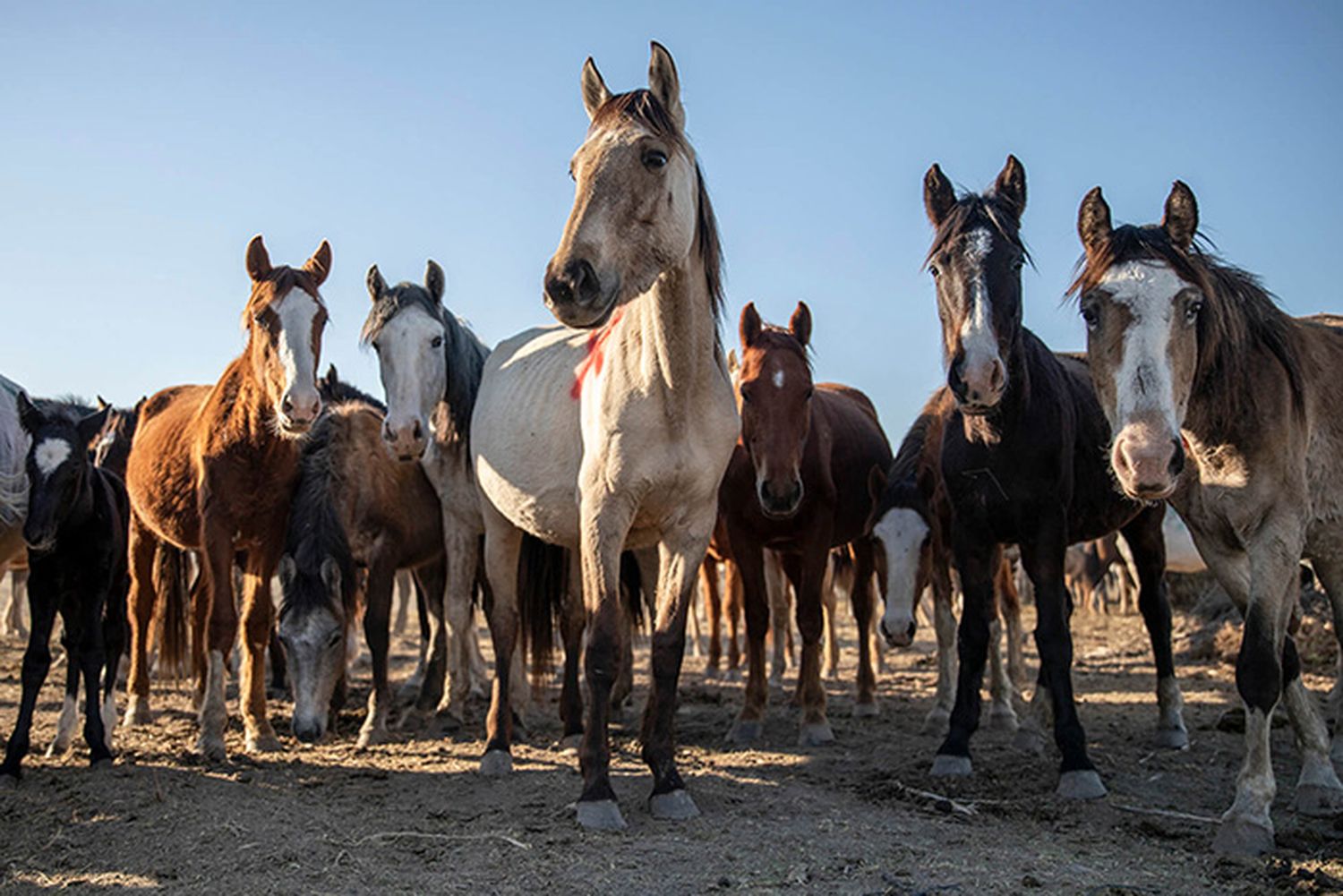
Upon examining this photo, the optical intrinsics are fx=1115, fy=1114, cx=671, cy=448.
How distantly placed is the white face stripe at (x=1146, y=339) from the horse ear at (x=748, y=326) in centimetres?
279

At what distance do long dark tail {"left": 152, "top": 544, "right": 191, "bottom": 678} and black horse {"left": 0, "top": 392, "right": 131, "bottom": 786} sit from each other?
2.38 metres

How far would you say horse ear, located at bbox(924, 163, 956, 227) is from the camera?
5.78 meters

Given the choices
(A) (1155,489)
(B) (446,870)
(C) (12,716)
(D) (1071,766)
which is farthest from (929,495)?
(C) (12,716)

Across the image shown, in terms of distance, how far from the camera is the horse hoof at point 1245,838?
4.53 m

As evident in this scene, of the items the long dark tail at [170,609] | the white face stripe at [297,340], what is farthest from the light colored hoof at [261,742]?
the long dark tail at [170,609]

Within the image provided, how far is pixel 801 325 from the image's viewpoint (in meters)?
7.46

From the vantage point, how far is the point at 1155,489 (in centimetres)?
430

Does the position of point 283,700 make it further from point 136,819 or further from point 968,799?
point 968,799

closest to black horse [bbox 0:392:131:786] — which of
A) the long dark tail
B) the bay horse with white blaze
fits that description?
the long dark tail

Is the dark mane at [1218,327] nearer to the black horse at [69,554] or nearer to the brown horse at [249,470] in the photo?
the brown horse at [249,470]

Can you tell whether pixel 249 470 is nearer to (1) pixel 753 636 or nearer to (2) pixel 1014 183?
(1) pixel 753 636

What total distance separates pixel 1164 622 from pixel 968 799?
2.95 m

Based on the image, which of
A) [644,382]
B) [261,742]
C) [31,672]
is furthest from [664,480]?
[31,672]

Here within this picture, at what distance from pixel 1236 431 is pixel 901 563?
259cm
